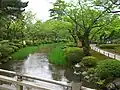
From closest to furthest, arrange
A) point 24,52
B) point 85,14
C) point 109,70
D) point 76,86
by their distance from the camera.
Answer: point 76,86
point 109,70
point 85,14
point 24,52

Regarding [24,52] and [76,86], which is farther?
[24,52]

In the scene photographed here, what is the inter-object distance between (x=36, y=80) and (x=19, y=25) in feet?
119

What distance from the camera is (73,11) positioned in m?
20.5

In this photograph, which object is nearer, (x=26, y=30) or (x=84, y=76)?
(x=84, y=76)

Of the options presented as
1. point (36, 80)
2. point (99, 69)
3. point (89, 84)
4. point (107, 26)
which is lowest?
point (89, 84)

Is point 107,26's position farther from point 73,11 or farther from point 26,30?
point 26,30

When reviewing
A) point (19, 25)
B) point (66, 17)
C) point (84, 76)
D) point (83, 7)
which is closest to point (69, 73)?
point (84, 76)

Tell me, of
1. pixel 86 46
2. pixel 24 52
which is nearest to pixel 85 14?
pixel 86 46

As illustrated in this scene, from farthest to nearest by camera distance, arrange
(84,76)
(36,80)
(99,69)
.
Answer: (84,76) < (99,69) < (36,80)

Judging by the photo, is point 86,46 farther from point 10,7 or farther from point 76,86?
point 76,86

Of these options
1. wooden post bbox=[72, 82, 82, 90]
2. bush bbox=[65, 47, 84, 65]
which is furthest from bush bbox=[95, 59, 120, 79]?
wooden post bbox=[72, 82, 82, 90]

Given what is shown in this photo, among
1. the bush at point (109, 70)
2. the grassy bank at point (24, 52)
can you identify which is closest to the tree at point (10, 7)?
the grassy bank at point (24, 52)

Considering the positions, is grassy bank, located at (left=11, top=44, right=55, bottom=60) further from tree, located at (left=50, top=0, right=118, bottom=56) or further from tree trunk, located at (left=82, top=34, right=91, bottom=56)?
tree trunk, located at (left=82, top=34, right=91, bottom=56)

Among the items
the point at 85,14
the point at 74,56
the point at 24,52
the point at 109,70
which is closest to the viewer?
the point at 109,70
